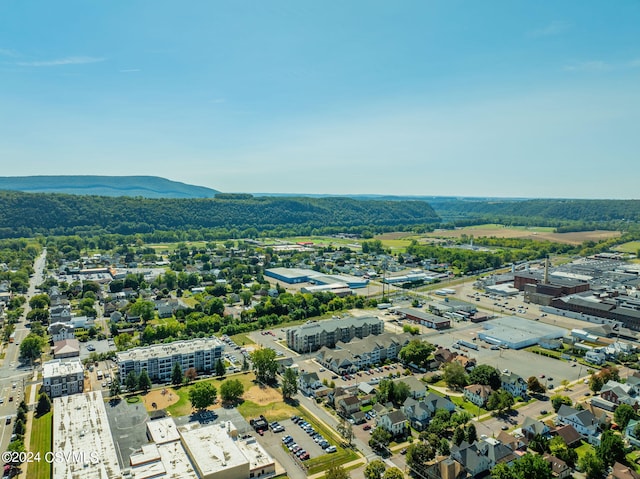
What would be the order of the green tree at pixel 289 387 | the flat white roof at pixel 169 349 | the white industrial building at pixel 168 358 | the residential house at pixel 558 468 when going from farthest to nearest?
the flat white roof at pixel 169 349, the white industrial building at pixel 168 358, the green tree at pixel 289 387, the residential house at pixel 558 468

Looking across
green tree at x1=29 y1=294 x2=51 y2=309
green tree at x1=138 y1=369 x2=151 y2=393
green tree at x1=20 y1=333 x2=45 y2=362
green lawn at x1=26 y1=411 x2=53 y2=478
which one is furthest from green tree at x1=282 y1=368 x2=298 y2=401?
green tree at x1=29 y1=294 x2=51 y2=309

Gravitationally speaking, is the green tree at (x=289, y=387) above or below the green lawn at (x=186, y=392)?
above

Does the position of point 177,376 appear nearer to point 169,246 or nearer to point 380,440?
point 380,440

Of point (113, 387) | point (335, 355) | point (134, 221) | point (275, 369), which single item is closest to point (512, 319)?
point (335, 355)

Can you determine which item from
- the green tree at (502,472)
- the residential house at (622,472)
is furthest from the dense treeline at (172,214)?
the residential house at (622,472)

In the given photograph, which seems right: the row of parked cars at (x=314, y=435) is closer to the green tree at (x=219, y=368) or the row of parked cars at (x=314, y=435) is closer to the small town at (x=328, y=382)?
the small town at (x=328, y=382)

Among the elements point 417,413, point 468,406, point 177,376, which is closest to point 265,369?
point 177,376
